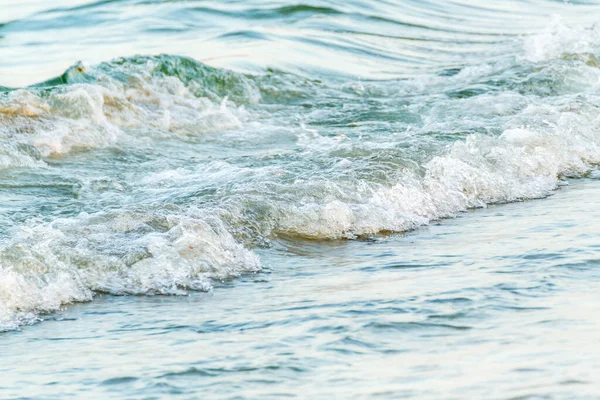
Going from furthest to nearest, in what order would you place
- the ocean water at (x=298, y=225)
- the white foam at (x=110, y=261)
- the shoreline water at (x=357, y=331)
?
the white foam at (x=110, y=261)
the ocean water at (x=298, y=225)
the shoreline water at (x=357, y=331)

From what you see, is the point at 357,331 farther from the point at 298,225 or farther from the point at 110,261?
the point at 298,225

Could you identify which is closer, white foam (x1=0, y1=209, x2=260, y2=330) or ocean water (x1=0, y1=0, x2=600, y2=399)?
ocean water (x1=0, y1=0, x2=600, y2=399)

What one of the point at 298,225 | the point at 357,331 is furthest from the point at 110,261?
the point at 357,331

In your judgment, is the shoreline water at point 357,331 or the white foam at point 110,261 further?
the white foam at point 110,261

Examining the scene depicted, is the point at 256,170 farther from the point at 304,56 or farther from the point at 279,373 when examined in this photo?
the point at 304,56

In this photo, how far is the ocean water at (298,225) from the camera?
3.32 metres

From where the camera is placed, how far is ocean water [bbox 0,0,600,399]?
3324mm

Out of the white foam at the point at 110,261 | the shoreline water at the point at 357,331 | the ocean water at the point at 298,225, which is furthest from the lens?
the white foam at the point at 110,261

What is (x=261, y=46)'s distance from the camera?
472 inches

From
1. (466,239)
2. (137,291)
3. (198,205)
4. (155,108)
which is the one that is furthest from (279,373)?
(155,108)

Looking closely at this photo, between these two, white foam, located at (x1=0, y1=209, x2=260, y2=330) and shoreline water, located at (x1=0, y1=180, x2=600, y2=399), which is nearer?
shoreline water, located at (x1=0, y1=180, x2=600, y2=399)

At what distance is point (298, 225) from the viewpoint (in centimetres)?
532

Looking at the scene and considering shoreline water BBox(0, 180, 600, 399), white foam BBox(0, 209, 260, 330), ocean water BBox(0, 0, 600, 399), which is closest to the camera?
shoreline water BBox(0, 180, 600, 399)

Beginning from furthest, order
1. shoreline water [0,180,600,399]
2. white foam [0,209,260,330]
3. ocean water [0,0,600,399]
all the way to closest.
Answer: white foam [0,209,260,330] < ocean water [0,0,600,399] < shoreline water [0,180,600,399]
